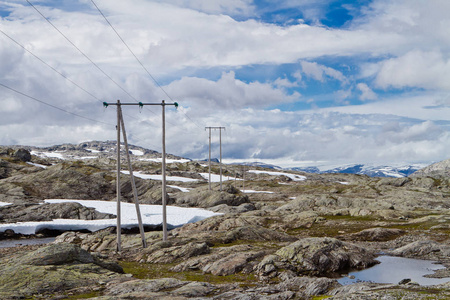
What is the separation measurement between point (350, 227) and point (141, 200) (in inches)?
2443

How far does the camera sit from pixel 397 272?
140 ft

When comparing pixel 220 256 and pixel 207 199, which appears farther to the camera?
pixel 207 199

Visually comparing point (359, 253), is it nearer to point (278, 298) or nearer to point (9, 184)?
point (278, 298)

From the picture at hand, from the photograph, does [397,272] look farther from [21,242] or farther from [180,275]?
[21,242]

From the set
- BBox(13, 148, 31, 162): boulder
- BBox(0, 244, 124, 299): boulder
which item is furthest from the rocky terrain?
BBox(13, 148, 31, 162): boulder

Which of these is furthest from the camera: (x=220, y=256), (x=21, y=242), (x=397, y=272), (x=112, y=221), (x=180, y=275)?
(x=112, y=221)

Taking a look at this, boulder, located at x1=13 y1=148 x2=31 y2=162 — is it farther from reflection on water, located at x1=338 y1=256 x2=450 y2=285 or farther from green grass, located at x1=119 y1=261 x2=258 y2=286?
reflection on water, located at x1=338 y1=256 x2=450 y2=285

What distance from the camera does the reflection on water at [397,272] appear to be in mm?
37781

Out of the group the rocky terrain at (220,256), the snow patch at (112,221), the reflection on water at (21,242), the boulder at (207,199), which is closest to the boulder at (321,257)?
the rocky terrain at (220,256)

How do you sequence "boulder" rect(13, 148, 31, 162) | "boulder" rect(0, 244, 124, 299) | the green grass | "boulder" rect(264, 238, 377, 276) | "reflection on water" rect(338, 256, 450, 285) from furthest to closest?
"boulder" rect(13, 148, 31, 162), "boulder" rect(264, 238, 377, 276), "reflection on water" rect(338, 256, 450, 285), the green grass, "boulder" rect(0, 244, 124, 299)

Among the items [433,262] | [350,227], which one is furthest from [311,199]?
[433,262]

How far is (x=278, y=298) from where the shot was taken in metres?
26.8

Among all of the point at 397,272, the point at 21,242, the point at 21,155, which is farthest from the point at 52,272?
the point at 21,155

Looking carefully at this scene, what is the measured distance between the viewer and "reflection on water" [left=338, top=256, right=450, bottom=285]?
3778cm
